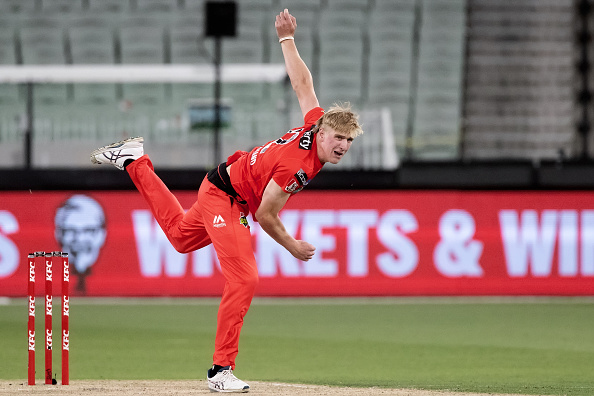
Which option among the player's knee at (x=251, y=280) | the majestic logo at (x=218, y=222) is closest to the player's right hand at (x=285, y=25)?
the majestic logo at (x=218, y=222)

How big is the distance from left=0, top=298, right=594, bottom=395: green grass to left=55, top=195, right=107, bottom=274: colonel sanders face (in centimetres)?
68

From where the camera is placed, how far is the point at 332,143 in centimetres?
650

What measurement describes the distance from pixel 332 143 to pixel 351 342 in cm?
491

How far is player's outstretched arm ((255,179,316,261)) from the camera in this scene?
6.57m

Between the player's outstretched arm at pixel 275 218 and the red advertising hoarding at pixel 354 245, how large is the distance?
26.9 ft

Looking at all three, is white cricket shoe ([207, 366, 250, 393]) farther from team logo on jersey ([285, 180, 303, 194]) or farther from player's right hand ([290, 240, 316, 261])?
team logo on jersey ([285, 180, 303, 194])

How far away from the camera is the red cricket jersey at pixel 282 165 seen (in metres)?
6.55

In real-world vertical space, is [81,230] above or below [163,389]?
above

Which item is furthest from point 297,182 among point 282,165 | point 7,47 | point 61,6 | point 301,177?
point 61,6

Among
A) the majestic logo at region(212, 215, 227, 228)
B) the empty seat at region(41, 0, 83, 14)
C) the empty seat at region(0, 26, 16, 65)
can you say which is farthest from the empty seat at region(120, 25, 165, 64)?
the majestic logo at region(212, 215, 227, 228)

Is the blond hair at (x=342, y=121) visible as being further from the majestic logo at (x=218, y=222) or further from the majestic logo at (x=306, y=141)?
the majestic logo at (x=218, y=222)

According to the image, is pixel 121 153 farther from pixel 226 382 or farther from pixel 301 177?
pixel 226 382

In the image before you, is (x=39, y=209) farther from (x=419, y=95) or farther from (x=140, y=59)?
(x=419, y=95)

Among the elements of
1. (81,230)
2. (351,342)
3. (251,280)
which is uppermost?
(251,280)
